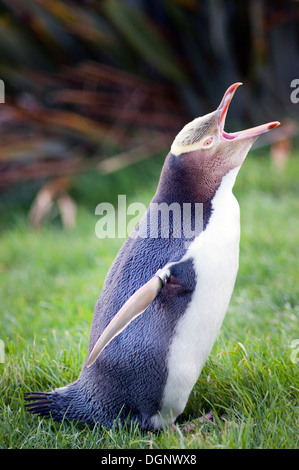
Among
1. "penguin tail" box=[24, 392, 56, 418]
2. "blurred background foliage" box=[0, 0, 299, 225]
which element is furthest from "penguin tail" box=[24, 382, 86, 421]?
"blurred background foliage" box=[0, 0, 299, 225]

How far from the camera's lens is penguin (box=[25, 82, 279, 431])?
163cm

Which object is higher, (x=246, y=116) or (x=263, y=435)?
(x=246, y=116)

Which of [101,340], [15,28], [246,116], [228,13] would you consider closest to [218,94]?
[246,116]

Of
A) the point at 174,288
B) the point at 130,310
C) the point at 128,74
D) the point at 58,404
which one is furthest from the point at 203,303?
the point at 128,74

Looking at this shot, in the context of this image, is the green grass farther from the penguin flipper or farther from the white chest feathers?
the penguin flipper

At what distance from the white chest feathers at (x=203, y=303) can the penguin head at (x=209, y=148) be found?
0.26 ft

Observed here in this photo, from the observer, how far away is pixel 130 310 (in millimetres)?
1539

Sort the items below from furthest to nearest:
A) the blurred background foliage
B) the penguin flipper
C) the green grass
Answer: the blurred background foliage < the green grass < the penguin flipper

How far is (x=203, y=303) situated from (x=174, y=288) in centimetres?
9

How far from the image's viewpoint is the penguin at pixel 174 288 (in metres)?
1.63

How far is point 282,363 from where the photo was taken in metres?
1.88

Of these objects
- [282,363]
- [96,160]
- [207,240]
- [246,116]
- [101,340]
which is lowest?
[282,363]

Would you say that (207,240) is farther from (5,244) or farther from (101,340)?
(5,244)

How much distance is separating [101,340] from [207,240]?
395mm
